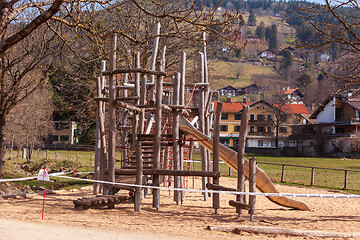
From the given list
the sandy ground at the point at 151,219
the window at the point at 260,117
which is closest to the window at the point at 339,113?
the window at the point at 260,117

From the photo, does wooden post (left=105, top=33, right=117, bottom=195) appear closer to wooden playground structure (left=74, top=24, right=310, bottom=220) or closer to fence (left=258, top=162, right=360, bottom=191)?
wooden playground structure (left=74, top=24, right=310, bottom=220)

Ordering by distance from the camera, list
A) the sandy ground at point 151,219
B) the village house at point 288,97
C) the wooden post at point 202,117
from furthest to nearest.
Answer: the village house at point 288,97 → the wooden post at point 202,117 → the sandy ground at point 151,219

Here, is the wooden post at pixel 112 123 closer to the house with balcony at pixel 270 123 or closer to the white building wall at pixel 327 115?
the white building wall at pixel 327 115

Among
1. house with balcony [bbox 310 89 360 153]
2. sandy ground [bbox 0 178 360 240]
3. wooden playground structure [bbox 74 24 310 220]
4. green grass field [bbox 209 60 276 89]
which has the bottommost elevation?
sandy ground [bbox 0 178 360 240]

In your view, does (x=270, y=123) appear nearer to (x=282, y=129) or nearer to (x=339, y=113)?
(x=282, y=129)

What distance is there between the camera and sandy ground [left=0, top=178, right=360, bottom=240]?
856 centimetres

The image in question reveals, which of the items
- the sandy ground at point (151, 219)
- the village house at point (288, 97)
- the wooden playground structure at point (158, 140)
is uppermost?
the village house at point (288, 97)

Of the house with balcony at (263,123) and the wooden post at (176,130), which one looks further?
the house with balcony at (263,123)

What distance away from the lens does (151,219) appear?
1072 cm

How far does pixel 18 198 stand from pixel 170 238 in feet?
21.5

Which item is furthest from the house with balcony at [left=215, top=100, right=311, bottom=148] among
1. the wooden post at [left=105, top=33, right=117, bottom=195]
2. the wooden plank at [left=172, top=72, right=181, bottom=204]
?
the wooden post at [left=105, top=33, right=117, bottom=195]

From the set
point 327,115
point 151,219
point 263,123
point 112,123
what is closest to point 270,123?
point 263,123

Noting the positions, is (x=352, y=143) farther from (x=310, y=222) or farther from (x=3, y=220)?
(x=3, y=220)

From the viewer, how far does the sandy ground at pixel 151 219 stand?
8.56m
